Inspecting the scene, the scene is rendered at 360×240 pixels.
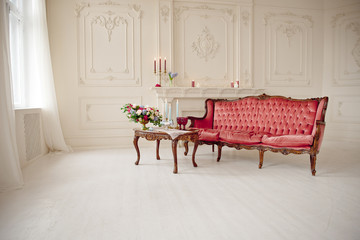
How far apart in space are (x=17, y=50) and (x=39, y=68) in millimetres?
387

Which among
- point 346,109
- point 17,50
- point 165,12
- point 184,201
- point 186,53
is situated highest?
point 165,12

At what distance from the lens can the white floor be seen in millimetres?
1606

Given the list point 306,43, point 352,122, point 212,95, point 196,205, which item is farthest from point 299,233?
point 306,43

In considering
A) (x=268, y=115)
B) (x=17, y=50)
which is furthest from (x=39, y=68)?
(x=268, y=115)

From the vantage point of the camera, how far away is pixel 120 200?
2.14m

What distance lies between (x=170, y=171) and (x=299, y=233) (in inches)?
68.2

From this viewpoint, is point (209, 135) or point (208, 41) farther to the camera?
point (208, 41)

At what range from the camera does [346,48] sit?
537 cm

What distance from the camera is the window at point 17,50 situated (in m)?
3.53

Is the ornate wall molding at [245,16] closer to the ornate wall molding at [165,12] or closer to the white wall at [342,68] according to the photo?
the ornate wall molding at [165,12]

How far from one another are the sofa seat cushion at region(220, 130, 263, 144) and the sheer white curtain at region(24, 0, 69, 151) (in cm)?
275

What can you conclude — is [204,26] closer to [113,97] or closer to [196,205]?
[113,97]

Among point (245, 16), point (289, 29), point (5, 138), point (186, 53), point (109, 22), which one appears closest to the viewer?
point (5, 138)

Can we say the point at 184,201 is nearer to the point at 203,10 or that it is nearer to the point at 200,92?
the point at 200,92
